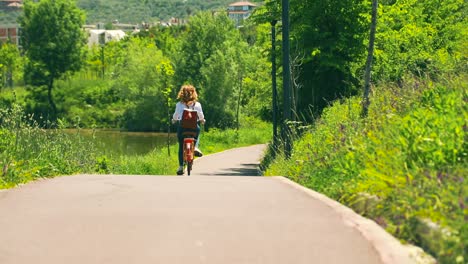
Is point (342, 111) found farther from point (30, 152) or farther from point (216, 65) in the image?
point (216, 65)

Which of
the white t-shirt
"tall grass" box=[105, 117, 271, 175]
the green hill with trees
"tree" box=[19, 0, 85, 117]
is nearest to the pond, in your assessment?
the green hill with trees

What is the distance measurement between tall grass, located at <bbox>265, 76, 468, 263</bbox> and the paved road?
0.86 ft

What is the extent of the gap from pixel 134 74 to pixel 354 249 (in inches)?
3946

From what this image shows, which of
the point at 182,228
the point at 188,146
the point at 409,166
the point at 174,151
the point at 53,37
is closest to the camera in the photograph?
the point at 182,228

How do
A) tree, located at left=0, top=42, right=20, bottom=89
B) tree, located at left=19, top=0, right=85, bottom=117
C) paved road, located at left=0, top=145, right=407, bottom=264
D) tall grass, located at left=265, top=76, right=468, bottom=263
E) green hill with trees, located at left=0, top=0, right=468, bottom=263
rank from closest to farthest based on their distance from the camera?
tall grass, located at left=265, top=76, right=468, bottom=263, paved road, located at left=0, top=145, right=407, bottom=264, green hill with trees, located at left=0, top=0, right=468, bottom=263, tree, located at left=19, top=0, right=85, bottom=117, tree, located at left=0, top=42, right=20, bottom=89

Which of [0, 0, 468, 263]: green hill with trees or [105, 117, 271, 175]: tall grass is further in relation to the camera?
[105, 117, 271, 175]: tall grass

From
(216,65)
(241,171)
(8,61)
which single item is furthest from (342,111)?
(8,61)

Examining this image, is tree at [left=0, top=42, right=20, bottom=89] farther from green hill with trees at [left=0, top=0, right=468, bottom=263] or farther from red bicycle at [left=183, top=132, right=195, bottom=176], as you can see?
red bicycle at [left=183, top=132, right=195, bottom=176]

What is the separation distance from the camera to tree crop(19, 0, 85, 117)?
12212cm

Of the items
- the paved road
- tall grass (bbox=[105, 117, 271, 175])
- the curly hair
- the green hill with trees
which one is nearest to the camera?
the paved road

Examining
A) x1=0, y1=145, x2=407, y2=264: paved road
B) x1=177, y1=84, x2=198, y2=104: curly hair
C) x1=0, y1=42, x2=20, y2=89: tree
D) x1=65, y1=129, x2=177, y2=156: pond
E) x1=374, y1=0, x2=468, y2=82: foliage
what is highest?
x1=374, y1=0, x2=468, y2=82: foliage

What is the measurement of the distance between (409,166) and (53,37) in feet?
388

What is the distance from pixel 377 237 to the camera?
7.62 m

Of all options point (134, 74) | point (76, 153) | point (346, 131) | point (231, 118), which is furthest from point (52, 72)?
point (346, 131)
